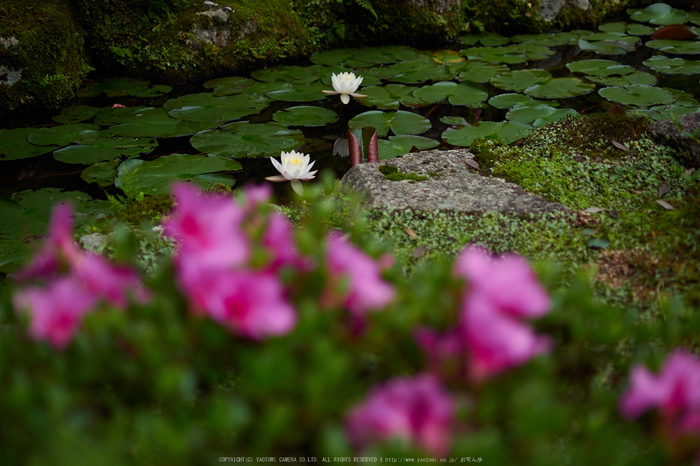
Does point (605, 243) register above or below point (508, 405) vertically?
below

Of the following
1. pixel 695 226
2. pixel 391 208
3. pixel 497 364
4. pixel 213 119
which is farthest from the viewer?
pixel 213 119

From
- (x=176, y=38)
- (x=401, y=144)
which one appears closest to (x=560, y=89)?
(x=401, y=144)

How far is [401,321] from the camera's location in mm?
695

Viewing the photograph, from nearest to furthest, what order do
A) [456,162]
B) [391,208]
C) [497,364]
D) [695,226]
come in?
[497,364] < [695,226] < [391,208] < [456,162]

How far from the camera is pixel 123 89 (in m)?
3.66

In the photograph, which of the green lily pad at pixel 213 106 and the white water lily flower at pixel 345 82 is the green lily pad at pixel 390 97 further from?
the green lily pad at pixel 213 106

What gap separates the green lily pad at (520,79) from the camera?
11.8ft

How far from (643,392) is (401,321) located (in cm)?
32

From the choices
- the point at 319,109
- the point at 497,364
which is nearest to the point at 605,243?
the point at 497,364

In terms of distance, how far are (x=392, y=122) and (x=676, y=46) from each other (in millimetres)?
3029

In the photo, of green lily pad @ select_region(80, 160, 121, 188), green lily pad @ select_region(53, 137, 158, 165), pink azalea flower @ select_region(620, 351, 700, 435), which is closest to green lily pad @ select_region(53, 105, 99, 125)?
green lily pad @ select_region(53, 137, 158, 165)

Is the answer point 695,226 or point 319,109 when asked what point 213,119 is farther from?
point 695,226

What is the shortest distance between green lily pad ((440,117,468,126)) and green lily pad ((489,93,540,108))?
0.32 meters

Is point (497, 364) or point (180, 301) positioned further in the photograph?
point (180, 301)
